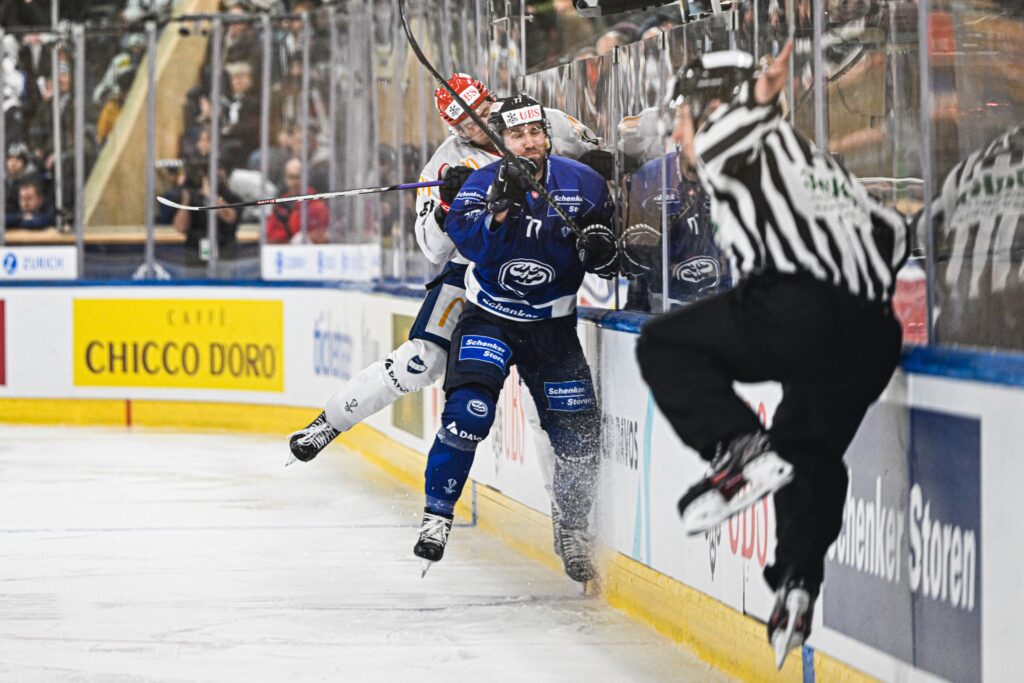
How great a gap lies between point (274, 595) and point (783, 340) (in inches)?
106

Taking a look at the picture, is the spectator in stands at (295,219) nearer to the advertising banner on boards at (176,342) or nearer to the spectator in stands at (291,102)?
the spectator in stands at (291,102)

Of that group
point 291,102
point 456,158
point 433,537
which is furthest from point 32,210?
point 433,537

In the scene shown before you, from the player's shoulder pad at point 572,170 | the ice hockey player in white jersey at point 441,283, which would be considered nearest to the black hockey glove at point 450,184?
the ice hockey player in white jersey at point 441,283

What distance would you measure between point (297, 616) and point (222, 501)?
2775 mm

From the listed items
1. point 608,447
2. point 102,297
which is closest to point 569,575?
point 608,447

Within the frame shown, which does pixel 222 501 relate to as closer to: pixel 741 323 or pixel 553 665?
pixel 553 665

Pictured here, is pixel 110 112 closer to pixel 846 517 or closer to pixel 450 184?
pixel 450 184

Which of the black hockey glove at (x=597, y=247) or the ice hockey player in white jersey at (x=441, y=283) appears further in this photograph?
the ice hockey player in white jersey at (x=441, y=283)

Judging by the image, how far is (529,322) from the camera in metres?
5.74

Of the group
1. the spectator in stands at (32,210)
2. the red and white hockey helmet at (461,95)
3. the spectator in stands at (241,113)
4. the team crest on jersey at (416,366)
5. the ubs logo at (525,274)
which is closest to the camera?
the ubs logo at (525,274)

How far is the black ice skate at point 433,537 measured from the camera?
549 cm

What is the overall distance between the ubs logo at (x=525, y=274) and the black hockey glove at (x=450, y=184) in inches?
13.0

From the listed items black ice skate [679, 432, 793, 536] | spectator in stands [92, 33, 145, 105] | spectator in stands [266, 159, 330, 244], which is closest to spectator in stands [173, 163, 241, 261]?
spectator in stands [266, 159, 330, 244]

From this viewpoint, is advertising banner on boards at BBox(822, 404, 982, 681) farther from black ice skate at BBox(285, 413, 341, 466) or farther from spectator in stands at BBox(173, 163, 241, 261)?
spectator in stands at BBox(173, 163, 241, 261)
